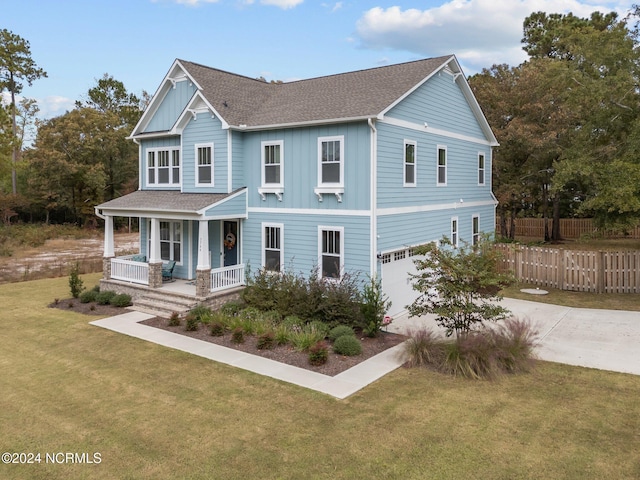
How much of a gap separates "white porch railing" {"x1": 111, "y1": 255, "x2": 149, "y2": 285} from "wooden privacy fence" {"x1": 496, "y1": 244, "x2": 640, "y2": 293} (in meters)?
13.4

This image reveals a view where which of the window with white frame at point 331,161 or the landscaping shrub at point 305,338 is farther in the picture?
the window with white frame at point 331,161

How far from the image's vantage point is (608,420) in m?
7.77

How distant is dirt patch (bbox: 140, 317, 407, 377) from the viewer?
10633 millimetres

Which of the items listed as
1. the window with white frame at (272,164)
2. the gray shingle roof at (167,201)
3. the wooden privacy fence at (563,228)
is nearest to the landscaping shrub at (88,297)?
the gray shingle roof at (167,201)

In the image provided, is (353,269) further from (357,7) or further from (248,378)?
(357,7)

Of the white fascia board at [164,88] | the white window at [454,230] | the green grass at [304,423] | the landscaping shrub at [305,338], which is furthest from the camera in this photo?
the white window at [454,230]

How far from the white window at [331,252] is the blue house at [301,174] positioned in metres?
0.04

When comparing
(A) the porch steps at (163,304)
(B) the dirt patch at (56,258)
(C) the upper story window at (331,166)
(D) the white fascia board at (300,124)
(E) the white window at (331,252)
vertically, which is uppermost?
(D) the white fascia board at (300,124)

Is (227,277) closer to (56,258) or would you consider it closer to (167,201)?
(167,201)

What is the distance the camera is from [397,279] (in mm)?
15344

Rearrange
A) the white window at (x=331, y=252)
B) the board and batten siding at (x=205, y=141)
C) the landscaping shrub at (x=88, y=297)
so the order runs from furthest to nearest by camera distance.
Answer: the landscaping shrub at (x=88, y=297) < the board and batten siding at (x=205, y=141) < the white window at (x=331, y=252)

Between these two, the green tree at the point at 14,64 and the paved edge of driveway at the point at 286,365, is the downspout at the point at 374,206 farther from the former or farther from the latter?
the green tree at the point at 14,64

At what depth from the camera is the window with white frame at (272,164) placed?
51.5ft

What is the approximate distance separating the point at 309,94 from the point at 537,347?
11857 millimetres
